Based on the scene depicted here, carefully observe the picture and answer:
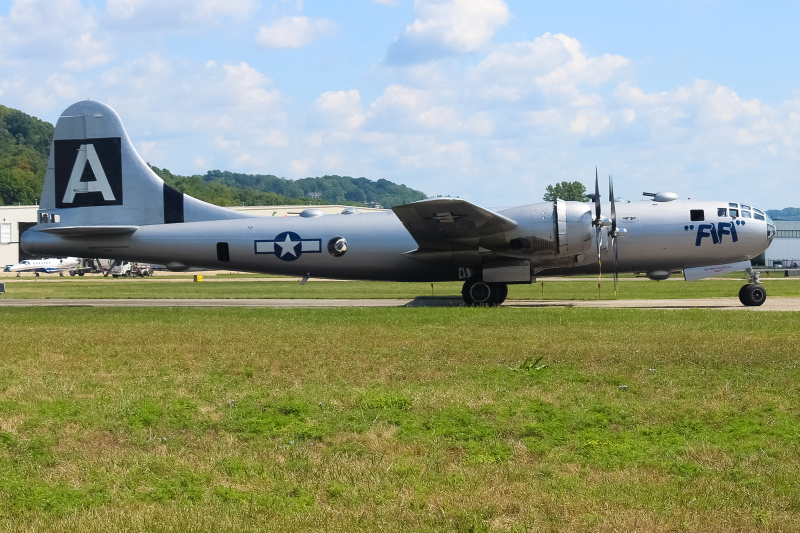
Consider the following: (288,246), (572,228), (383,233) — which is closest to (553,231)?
(572,228)

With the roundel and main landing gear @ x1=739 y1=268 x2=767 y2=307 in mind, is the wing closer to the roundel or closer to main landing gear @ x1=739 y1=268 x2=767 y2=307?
the roundel

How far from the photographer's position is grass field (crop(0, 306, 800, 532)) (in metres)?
7.41

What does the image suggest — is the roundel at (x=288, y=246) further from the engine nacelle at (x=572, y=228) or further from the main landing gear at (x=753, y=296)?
the main landing gear at (x=753, y=296)

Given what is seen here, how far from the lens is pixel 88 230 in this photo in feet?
102

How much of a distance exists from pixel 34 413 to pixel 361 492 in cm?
577

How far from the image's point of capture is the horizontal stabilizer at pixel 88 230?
3092 cm

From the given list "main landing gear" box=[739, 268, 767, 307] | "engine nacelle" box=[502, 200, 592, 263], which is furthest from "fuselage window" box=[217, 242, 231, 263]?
"main landing gear" box=[739, 268, 767, 307]

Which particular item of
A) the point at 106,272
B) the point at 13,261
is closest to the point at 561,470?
the point at 106,272

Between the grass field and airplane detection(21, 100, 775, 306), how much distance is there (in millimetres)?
10418

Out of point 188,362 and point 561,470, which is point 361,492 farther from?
point 188,362

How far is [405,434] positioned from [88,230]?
24.4 metres

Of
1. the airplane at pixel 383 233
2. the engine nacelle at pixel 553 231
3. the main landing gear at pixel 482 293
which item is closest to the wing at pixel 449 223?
the airplane at pixel 383 233

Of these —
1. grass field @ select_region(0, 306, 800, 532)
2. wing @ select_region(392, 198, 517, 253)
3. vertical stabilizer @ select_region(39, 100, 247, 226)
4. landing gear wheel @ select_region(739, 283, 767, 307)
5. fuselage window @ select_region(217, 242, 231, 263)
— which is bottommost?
grass field @ select_region(0, 306, 800, 532)

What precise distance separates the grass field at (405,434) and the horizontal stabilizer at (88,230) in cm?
1336
